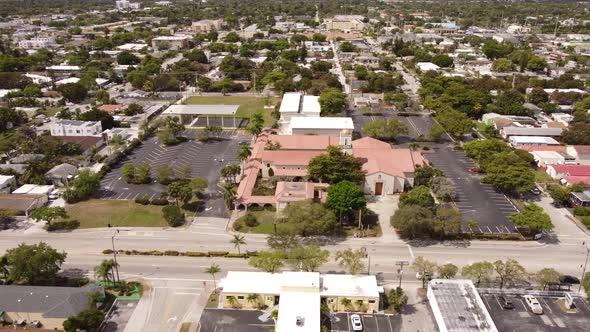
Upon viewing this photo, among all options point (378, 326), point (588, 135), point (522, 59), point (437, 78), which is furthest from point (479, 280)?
point (522, 59)

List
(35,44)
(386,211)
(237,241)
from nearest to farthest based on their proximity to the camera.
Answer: (237,241) < (386,211) < (35,44)

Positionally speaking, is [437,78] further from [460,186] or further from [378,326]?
[378,326]

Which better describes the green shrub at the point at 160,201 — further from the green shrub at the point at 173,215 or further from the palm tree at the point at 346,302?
the palm tree at the point at 346,302

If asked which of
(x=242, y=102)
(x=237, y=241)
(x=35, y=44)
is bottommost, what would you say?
(x=242, y=102)

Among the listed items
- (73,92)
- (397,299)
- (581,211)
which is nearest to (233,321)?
(397,299)

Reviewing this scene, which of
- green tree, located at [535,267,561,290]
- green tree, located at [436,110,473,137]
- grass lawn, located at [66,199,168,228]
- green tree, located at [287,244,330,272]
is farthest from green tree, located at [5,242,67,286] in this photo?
green tree, located at [436,110,473,137]

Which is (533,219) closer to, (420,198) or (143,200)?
(420,198)
